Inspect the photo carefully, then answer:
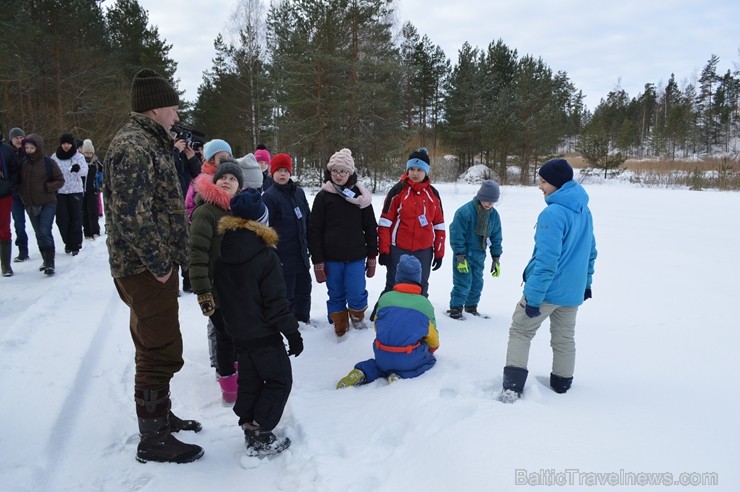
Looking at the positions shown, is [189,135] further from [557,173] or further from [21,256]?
[557,173]

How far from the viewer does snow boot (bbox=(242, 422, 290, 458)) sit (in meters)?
2.74

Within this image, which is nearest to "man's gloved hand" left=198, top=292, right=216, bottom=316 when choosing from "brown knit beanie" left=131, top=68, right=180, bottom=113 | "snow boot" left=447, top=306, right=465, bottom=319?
"brown knit beanie" left=131, top=68, right=180, bottom=113

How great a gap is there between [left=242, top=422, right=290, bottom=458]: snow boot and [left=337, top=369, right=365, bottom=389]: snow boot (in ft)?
2.48

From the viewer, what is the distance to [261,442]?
2770 millimetres

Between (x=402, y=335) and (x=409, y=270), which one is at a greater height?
(x=409, y=270)

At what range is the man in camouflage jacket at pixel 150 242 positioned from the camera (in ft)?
8.11

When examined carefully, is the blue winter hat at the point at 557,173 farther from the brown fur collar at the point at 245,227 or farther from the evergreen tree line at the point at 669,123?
the evergreen tree line at the point at 669,123

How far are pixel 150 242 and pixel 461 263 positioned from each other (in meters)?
3.51

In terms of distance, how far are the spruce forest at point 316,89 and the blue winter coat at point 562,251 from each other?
56.7 ft

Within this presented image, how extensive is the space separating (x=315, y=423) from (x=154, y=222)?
5.61ft

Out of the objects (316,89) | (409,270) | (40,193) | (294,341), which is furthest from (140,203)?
(316,89)

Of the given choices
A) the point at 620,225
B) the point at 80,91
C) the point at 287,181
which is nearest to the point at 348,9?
the point at 80,91

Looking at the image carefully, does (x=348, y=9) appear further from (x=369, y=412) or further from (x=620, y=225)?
(x=369, y=412)

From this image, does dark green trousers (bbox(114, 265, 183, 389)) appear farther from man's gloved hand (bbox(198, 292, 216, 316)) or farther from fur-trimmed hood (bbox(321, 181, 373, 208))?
fur-trimmed hood (bbox(321, 181, 373, 208))
